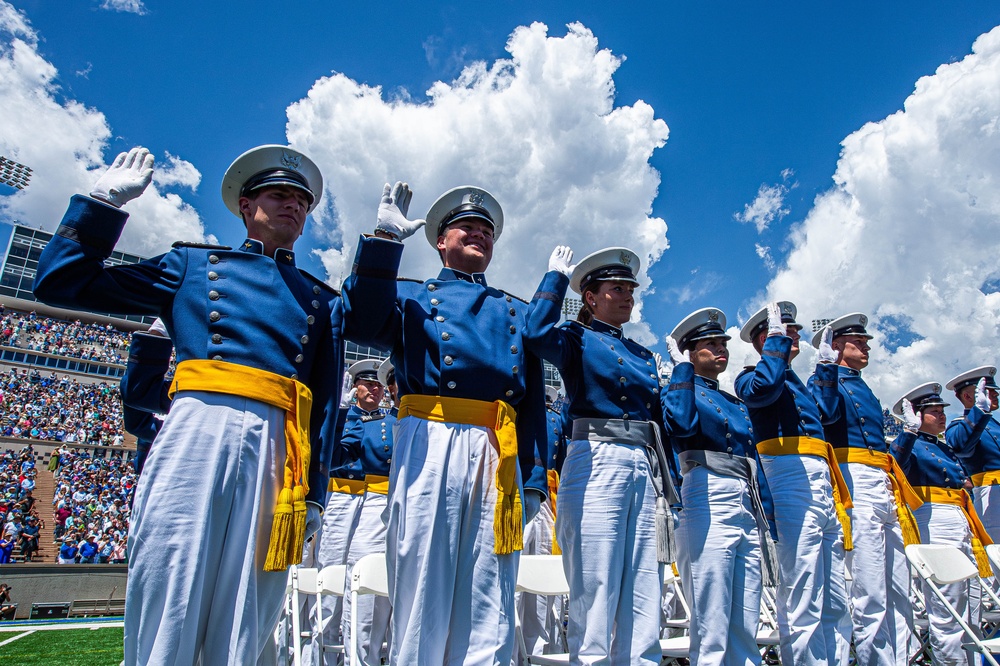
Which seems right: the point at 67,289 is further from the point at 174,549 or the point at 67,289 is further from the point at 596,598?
the point at 596,598

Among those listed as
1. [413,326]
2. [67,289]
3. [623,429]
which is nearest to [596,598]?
[623,429]

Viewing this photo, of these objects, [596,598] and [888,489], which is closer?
[596,598]

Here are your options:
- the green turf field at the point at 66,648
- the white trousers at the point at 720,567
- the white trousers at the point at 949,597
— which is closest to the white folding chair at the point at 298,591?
the white trousers at the point at 720,567

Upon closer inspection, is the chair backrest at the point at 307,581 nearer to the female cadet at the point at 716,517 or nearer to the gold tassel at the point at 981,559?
the female cadet at the point at 716,517

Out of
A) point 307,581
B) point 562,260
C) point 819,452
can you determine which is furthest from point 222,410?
point 819,452

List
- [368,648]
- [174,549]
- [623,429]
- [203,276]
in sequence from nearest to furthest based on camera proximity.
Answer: [174,549], [203,276], [623,429], [368,648]

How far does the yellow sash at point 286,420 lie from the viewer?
8.11ft

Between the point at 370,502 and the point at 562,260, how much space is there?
12.2 ft

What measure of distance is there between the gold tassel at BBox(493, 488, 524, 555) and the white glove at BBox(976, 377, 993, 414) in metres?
7.79

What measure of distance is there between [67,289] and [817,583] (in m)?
5.08

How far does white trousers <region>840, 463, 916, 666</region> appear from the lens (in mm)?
5254

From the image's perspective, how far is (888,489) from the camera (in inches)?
232

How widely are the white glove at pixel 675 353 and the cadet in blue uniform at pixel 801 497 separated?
770 mm

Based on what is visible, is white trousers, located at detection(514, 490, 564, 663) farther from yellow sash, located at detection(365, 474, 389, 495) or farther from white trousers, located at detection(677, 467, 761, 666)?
white trousers, located at detection(677, 467, 761, 666)
